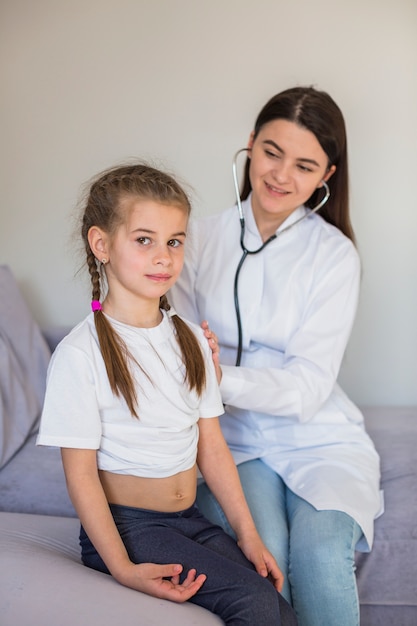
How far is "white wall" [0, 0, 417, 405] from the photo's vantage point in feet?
8.21

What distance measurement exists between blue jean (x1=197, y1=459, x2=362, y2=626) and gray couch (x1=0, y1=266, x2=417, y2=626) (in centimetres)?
17

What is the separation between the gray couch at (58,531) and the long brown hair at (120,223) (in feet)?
1.07

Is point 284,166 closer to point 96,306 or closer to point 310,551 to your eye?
point 96,306

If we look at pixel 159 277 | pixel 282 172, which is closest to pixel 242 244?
pixel 282 172

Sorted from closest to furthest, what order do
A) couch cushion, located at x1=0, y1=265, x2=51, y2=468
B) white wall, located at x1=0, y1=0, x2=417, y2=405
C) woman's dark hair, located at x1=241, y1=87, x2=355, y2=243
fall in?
woman's dark hair, located at x1=241, y1=87, x2=355, y2=243
couch cushion, located at x1=0, y1=265, x2=51, y2=468
white wall, located at x1=0, y1=0, x2=417, y2=405

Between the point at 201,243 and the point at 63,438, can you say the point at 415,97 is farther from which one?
the point at 63,438

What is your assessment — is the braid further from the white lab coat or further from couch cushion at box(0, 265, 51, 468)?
couch cushion at box(0, 265, 51, 468)

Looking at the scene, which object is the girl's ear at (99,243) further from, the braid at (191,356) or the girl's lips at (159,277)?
the braid at (191,356)

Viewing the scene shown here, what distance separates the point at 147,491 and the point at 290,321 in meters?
0.67

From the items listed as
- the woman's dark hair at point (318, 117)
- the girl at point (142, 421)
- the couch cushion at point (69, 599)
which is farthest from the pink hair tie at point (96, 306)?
the woman's dark hair at point (318, 117)

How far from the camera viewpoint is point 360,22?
248 centimetres

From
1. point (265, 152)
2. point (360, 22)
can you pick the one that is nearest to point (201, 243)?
point (265, 152)

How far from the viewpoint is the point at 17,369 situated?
2289 mm

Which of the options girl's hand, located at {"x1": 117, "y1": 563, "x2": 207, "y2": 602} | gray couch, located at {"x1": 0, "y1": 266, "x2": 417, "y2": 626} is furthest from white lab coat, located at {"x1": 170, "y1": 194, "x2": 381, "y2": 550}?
girl's hand, located at {"x1": 117, "y1": 563, "x2": 207, "y2": 602}
